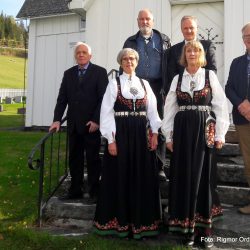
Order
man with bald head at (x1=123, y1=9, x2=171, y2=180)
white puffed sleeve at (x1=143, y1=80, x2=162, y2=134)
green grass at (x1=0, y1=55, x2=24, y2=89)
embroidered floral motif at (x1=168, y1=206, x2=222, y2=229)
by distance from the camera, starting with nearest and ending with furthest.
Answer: embroidered floral motif at (x1=168, y1=206, x2=222, y2=229)
white puffed sleeve at (x1=143, y1=80, x2=162, y2=134)
man with bald head at (x1=123, y1=9, x2=171, y2=180)
green grass at (x1=0, y1=55, x2=24, y2=89)

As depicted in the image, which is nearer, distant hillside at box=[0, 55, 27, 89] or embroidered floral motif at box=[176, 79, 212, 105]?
embroidered floral motif at box=[176, 79, 212, 105]

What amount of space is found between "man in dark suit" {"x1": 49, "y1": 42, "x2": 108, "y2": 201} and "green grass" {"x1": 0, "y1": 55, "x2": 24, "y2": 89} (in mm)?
48930

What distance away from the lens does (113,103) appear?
416cm

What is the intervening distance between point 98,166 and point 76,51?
4.82ft

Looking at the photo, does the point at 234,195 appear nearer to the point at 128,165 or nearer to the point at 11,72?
the point at 128,165

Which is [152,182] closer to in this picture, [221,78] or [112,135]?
[112,135]

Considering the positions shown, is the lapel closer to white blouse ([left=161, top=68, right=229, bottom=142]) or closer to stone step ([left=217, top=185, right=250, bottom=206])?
white blouse ([left=161, top=68, right=229, bottom=142])

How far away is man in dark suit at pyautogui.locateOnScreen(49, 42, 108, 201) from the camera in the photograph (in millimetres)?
4844

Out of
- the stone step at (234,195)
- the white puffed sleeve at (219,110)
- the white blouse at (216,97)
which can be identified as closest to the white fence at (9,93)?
the stone step at (234,195)

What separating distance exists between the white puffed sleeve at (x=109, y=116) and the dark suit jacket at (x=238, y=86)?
1434mm

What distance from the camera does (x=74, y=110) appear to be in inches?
193

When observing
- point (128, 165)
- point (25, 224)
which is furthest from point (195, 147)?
point (25, 224)

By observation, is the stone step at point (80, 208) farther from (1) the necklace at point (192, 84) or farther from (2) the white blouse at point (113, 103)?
(1) the necklace at point (192, 84)

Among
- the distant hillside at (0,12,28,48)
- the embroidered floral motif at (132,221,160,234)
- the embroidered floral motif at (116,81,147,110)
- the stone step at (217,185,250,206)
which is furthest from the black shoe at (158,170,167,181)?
the distant hillside at (0,12,28,48)
